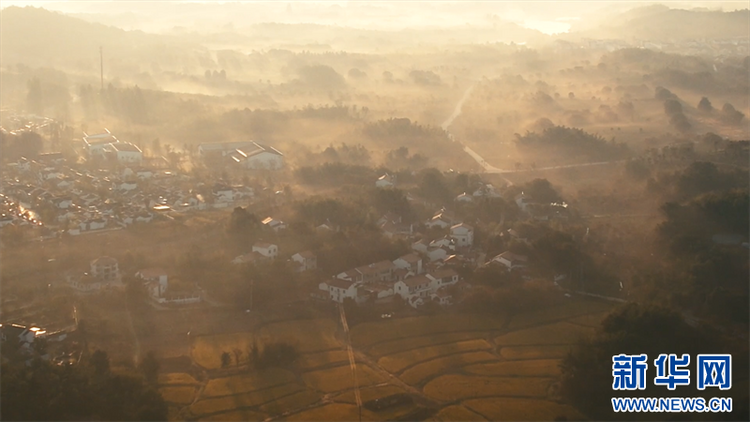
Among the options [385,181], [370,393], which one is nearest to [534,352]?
[370,393]

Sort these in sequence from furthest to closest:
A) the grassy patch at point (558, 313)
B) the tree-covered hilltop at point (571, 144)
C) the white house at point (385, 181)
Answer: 1. the tree-covered hilltop at point (571, 144)
2. the white house at point (385, 181)
3. the grassy patch at point (558, 313)

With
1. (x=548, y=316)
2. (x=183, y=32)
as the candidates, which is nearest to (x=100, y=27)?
(x=183, y=32)

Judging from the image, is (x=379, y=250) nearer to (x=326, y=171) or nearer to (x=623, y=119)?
(x=326, y=171)

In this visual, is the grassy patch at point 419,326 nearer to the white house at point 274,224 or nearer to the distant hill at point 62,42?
the white house at point 274,224

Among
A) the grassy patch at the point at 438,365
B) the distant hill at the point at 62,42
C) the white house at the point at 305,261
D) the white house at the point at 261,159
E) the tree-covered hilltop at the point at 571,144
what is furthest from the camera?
the distant hill at the point at 62,42

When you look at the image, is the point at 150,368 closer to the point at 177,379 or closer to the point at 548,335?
the point at 177,379

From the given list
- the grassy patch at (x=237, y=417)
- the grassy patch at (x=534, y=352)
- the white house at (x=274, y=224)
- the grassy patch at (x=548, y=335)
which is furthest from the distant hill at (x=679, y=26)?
the grassy patch at (x=237, y=417)
